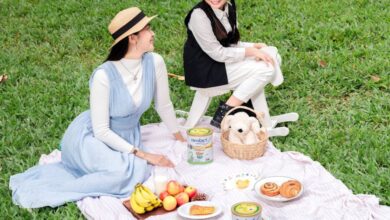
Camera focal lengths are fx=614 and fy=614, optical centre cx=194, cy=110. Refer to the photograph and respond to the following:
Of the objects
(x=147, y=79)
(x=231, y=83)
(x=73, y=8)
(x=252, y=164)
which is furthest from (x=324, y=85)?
(x=73, y=8)

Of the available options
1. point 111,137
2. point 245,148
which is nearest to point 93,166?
point 111,137

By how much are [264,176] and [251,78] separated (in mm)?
872

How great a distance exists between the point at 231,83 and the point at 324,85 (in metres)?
1.19

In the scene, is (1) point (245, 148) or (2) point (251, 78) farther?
(2) point (251, 78)

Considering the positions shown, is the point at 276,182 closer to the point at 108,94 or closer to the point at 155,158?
the point at 155,158

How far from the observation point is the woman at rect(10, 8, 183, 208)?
4.04 metres

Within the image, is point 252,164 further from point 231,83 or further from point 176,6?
point 176,6

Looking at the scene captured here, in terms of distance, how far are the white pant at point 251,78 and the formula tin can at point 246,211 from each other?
5.01ft

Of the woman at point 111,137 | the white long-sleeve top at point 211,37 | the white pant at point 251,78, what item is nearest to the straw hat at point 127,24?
the woman at point 111,137

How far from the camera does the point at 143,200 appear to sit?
3.77 meters

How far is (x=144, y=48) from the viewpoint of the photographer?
4.24 m

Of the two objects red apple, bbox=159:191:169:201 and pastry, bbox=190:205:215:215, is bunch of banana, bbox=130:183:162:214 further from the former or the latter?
pastry, bbox=190:205:215:215

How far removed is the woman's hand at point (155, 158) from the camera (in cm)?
429

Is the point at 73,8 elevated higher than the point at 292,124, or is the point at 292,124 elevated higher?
the point at 73,8
